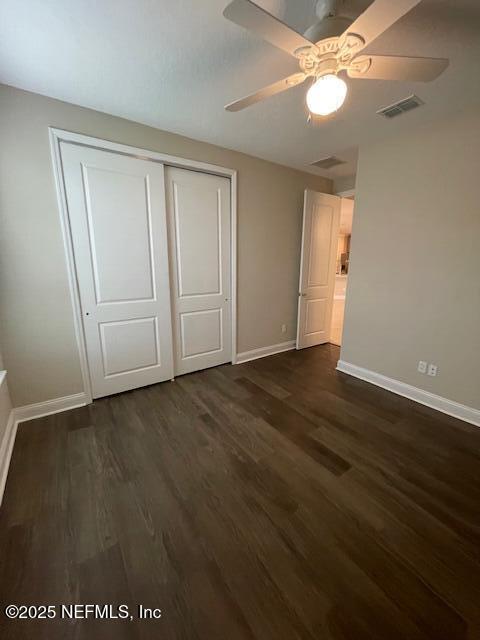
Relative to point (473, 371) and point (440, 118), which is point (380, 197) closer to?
point (440, 118)

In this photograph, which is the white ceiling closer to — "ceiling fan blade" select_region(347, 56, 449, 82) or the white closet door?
"ceiling fan blade" select_region(347, 56, 449, 82)

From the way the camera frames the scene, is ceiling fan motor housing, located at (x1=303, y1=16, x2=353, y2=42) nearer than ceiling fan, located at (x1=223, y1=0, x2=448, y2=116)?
No

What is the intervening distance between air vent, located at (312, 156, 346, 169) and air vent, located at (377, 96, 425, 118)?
0.95 metres

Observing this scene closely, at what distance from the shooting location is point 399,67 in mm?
1200

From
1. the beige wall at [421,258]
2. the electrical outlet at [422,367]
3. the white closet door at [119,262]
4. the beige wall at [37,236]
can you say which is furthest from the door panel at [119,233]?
the electrical outlet at [422,367]

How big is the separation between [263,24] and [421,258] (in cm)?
229

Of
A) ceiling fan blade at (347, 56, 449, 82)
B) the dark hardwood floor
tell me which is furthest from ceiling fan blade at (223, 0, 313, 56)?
the dark hardwood floor

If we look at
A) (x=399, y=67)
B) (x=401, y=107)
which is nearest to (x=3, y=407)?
(x=399, y=67)

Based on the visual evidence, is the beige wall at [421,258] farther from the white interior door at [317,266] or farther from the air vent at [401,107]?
the white interior door at [317,266]

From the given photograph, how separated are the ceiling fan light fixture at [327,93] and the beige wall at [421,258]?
1.71 metres

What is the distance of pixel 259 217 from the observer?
3312 mm

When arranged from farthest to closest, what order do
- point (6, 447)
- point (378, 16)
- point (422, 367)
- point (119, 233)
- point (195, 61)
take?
1. point (422, 367)
2. point (119, 233)
3. point (6, 447)
4. point (195, 61)
5. point (378, 16)

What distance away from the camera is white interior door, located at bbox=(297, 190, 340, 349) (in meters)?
3.65

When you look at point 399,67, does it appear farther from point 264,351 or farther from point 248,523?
point 264,351
